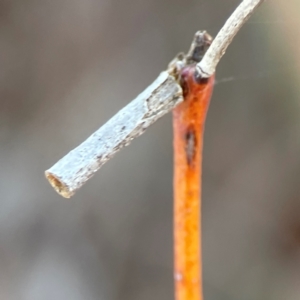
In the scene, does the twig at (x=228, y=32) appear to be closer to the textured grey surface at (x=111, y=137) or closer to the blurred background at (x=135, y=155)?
the textured grey surface at (x=111, y=137)

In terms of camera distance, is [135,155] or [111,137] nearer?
[111,137]

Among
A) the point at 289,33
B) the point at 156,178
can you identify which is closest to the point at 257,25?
the point at 289,33

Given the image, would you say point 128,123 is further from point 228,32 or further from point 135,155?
point 135,155

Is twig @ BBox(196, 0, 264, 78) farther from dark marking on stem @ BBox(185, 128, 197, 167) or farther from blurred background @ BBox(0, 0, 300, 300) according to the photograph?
blurred background @ BBox(0, 0, 300, 300)

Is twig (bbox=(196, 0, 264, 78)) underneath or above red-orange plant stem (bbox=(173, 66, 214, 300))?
above

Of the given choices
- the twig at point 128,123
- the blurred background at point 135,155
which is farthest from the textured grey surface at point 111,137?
the blurred background at point 135,155

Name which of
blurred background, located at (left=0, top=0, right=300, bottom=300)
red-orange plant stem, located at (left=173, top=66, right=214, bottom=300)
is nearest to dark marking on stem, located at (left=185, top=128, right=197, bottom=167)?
red-orange plant stem, located at (left=173, top=66, right=214, bottom=300)

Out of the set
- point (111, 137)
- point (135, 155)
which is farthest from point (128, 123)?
point (135, 155)
